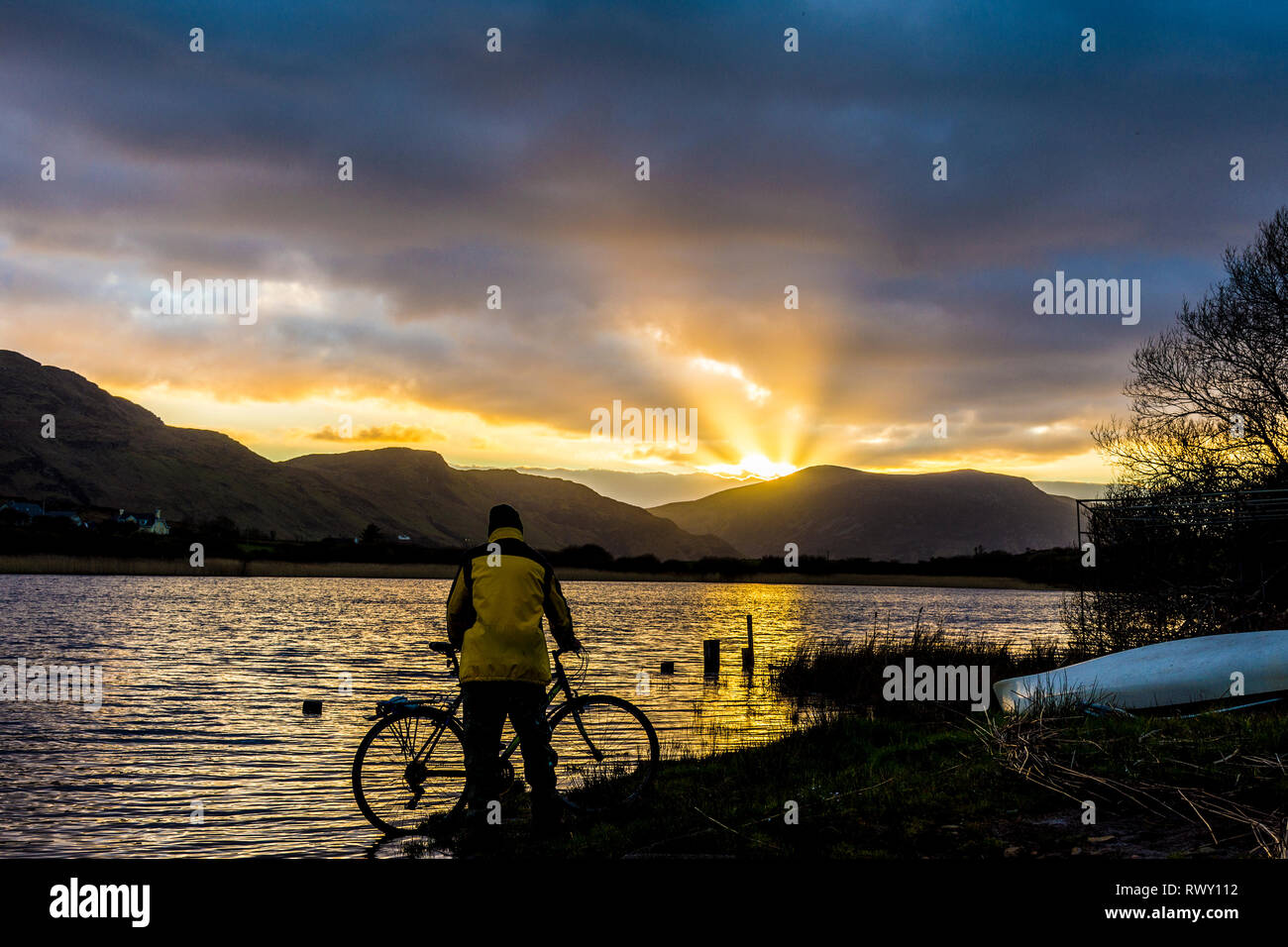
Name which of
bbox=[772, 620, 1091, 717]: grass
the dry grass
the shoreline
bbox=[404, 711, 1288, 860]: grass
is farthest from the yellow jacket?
the shoreline

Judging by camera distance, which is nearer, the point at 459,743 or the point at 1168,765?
the point at 1168,765

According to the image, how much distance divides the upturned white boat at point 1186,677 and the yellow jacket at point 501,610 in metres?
7.33

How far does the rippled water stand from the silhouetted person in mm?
2507

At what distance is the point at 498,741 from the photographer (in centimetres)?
868

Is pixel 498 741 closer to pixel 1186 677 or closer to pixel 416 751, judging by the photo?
pixel 416 751

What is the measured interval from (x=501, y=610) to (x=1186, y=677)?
10.6 m

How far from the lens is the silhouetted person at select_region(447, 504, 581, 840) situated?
8.25 m

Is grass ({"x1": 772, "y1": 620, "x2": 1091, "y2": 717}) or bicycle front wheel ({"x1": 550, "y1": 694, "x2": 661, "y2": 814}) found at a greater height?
bicycle front wheel ({"x1": 550, "y1": 694, "x2": 661, "y2": 814})

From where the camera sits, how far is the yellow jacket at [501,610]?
8.24m

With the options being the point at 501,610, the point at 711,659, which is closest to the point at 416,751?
the point at 501,610

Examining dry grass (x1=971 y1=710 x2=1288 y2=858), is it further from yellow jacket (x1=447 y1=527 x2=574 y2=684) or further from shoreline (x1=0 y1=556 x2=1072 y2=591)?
shoreline (x1=0 y1=556 x2=1072 y2=591)
